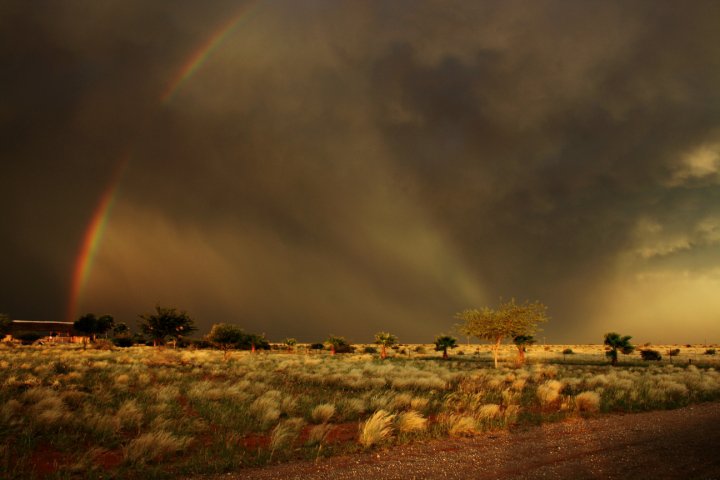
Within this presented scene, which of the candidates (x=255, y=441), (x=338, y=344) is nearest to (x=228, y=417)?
(x=255, y=441)

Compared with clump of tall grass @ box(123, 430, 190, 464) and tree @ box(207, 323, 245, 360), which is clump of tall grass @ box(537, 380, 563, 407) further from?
tree @ box(207, 323, 245, 360)

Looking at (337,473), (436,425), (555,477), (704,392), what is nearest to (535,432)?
(436,425)

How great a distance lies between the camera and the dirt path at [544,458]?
362 inches

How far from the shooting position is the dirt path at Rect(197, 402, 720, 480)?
920cm

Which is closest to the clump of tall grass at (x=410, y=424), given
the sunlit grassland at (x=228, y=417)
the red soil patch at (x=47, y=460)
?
the sunlit grassland at (x=228, y=417)

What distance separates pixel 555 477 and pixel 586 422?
8.31 meters

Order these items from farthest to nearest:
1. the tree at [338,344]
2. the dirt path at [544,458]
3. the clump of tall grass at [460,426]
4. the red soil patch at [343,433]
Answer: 1. the tree at [338,344]
2. the clump of tall grass at [460,426]
3. the red soil patch at [343,433]
4. the dirt path at [544,458]

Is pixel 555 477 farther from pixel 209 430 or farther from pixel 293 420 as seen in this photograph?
pixel 209 430

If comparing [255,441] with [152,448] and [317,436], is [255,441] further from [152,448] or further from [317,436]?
[152,448]

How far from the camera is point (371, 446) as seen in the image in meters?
12.0

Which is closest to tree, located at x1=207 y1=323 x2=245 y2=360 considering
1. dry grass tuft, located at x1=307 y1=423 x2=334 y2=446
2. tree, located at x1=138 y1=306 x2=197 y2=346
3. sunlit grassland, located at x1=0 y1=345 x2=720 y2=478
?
tree, located at x1=138 y1=306 x2=197 y2=346

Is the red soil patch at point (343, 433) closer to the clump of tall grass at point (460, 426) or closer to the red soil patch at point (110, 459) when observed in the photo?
the clump of tall grass at point (460, 426)

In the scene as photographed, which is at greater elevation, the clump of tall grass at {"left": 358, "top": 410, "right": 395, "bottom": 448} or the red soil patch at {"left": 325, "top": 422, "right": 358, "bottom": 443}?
the clump of tall grass at {"left": 358, "top": 410, "right": 395, "bottom": 448}

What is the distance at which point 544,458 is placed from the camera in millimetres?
10414
